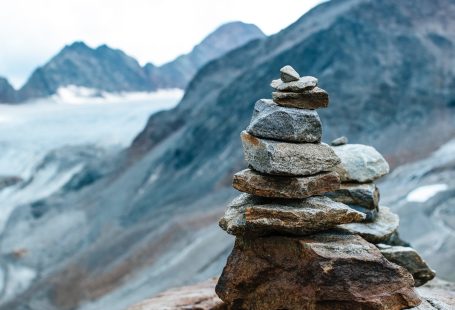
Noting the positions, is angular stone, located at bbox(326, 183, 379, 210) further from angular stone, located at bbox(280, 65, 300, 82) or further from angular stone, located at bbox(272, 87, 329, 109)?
angular stone, located at bbox(280, 65, 300, 82)

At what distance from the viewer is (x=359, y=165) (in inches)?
528

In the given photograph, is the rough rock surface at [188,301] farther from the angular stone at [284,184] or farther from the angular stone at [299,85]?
the angular stone at [299,85]

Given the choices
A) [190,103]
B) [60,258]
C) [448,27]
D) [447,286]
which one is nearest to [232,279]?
[447,286]

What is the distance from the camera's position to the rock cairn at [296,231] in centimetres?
Result: 985

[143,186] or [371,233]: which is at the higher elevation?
[143,186]

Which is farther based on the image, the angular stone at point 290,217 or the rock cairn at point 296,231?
the angular stone at point 290,217

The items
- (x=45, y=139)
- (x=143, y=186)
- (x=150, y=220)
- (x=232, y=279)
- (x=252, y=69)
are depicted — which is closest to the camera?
(x=232, y=279)

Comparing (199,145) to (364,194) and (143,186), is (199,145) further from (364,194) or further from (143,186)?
(364,194)

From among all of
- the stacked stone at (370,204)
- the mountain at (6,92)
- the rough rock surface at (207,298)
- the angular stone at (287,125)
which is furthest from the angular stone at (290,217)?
the mountain at (6,92)

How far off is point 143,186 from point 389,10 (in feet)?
144

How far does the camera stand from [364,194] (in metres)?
13.0

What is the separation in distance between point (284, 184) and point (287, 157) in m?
0.57

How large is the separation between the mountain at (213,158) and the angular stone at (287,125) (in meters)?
27.4

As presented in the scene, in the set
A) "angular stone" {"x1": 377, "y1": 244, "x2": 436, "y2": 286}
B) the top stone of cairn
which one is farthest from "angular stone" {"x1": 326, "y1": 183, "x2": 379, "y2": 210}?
the top stone of cairn
